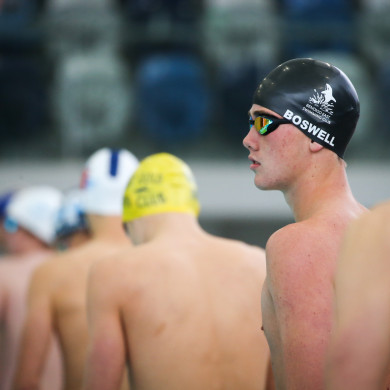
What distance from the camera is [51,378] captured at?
201 inches

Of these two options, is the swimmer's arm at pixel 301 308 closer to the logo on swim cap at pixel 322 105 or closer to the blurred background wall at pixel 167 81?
the logo on swim cap at pixel 322 105

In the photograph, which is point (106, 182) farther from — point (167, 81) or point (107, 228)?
point (167, 81)

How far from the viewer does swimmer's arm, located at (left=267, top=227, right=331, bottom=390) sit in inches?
86.0

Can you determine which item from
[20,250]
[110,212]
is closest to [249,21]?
[20,250]

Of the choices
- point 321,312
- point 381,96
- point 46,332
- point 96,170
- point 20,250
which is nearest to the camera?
point 321,312

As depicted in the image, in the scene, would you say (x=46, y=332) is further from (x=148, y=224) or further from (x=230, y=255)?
(x=230, y=255)

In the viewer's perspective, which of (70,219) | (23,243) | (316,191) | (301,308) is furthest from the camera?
(23,243)

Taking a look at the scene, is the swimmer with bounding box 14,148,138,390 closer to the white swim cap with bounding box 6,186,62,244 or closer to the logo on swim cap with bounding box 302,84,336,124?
the white swim cap with bounding box 6,186,62,244

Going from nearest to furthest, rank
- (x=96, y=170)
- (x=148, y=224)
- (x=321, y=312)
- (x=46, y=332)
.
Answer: (x=321, y=312), (x=148, y=224), (x=46, y=332), (x=96, y=170)

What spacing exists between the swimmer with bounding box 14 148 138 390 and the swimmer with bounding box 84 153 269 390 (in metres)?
0.96

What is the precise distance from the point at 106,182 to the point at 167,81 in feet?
13.1

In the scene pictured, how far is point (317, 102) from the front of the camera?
2541 millimetres

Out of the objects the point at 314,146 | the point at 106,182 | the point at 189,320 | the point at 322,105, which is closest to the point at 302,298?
the point at 314,146

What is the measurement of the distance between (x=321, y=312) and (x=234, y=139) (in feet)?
19.9
